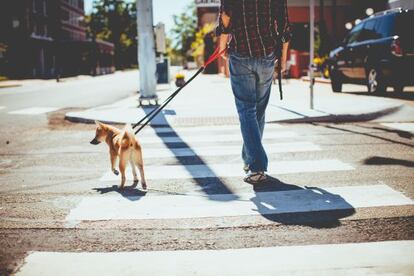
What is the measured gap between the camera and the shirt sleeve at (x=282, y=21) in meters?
4.41

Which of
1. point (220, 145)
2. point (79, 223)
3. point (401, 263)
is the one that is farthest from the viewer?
point (220, 145)

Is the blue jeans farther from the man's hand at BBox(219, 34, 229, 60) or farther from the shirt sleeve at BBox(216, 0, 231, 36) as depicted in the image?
the shirt sleeve at BBox(216, 0, 231, 36)

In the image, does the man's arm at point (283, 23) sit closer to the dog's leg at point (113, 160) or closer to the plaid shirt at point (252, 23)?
the plaid shirt at point (252, 23)

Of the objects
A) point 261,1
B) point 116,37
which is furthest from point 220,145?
point 116,37

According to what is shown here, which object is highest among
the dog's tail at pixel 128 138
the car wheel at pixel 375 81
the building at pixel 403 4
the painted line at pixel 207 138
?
the building at pixel 403 4

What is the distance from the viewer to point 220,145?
663 cm

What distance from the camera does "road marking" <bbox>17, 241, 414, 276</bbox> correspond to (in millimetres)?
2592

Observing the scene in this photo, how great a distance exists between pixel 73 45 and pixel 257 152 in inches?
2321

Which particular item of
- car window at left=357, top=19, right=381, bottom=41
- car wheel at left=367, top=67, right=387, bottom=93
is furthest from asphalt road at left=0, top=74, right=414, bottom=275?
car window at left=357, top=19, right=381, bottom=41

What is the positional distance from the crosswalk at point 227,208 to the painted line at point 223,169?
0.01 m

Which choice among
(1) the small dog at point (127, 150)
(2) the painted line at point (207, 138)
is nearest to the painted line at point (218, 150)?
(2) the painted line at point (207, 138)

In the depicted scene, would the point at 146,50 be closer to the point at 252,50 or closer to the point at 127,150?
the point at 252,50

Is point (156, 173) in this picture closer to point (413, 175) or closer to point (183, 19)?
point (413, 175)

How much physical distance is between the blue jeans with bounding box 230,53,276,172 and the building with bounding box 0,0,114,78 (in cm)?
4324
